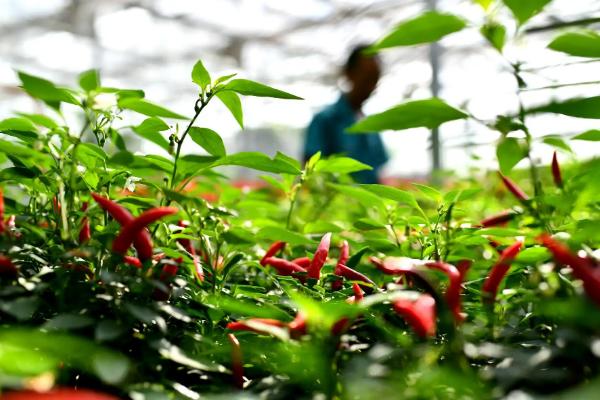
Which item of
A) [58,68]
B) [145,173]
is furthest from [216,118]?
[145,173]

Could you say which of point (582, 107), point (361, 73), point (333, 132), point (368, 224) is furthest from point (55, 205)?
point (361, 73)

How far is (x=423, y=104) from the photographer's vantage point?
2.40ft

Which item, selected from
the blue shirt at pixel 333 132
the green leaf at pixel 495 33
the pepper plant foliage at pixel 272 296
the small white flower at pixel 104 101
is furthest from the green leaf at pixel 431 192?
the blue shirt at pixel 333 132

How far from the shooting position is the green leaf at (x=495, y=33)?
750 millimetres

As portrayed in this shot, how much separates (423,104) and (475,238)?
218 millimetres

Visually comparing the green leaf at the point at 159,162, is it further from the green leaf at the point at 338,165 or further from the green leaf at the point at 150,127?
the green leaf at the point at 338,165

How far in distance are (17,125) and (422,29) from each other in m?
0.54

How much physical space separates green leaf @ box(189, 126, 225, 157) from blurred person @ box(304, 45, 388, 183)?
8.66 feet

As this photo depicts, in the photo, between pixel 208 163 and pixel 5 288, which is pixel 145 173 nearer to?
pixel 208 163

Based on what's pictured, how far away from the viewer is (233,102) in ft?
2.78

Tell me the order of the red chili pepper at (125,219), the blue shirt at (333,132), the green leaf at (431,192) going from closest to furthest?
the red chili pepper at (125,219) → the green leaf at (431,192) → the blue shirt at (333,132)

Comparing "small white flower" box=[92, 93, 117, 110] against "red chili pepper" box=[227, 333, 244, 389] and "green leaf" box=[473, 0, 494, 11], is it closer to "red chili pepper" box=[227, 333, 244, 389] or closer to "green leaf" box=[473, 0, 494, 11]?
"red chili pepper" box=[227, 333, 244, 389]

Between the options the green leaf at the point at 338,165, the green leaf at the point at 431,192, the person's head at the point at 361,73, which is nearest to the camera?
the green leaf at the point at 431,192

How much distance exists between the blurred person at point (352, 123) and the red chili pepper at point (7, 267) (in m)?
2.88
